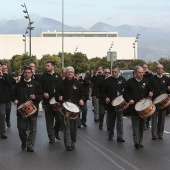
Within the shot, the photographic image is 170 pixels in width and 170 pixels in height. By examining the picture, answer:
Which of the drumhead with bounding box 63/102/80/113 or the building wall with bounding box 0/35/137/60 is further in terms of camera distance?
the building wall with bounding box 0/35/137/60

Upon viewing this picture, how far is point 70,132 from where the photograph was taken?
11.5 metres

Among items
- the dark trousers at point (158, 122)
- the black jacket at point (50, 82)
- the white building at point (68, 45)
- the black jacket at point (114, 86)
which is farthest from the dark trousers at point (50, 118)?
the white building at point (68, 45)

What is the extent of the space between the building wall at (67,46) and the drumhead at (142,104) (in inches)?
5408

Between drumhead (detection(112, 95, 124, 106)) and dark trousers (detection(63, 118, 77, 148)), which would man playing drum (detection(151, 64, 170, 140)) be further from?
dark trousers (detection(63, 118, 77, 148))

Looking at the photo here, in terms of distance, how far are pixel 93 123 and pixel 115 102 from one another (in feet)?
17.1

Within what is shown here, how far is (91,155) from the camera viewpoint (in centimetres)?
1077

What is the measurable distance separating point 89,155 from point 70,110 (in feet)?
3.44

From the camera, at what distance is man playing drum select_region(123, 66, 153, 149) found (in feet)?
38.8

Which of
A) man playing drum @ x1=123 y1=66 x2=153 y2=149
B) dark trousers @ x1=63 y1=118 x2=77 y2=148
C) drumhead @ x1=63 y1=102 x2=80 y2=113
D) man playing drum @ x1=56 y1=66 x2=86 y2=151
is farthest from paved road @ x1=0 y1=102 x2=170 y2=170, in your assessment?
drumhead @ x1=63 y1=102 x2=80 y2=113

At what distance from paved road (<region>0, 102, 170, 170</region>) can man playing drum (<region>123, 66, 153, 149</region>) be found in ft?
1.60

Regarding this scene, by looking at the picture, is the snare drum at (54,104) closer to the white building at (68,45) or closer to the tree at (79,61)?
the tree at (79,61)

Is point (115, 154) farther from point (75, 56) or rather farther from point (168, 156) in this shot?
point (75, 56)

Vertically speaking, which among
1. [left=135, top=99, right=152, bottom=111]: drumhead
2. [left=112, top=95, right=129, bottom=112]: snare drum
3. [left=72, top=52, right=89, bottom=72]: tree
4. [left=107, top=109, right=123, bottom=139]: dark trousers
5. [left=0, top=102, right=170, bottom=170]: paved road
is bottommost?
[left=72, top=52, right=89, bottom=72]: tree

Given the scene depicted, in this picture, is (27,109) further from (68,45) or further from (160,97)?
(68,45)
